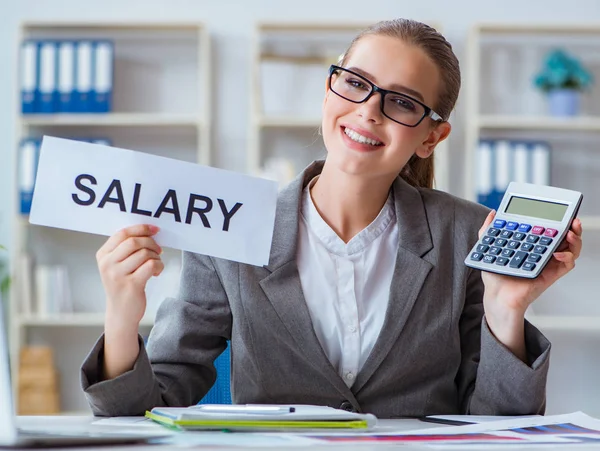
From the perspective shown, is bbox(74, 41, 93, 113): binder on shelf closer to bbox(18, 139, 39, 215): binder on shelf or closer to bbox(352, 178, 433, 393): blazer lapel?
bbox(18, 139, 39, 215): binder on shelf

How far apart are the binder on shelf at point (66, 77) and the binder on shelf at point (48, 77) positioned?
0.02 meters

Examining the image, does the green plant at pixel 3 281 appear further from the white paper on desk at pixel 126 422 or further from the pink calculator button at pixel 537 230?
the pink calculator button at pixel 537 230

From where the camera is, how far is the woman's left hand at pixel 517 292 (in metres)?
1.22

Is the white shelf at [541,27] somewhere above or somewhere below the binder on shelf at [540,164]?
above

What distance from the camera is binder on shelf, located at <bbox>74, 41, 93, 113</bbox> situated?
11.8 ft

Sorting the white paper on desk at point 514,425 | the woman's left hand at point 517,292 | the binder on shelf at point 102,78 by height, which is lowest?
the white paper on desk at point 514,425

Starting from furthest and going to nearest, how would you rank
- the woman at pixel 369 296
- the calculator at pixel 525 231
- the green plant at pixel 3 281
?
the green plant at pixel 3 281
the woman at pixel 369 296
the calculator at pixel 525 231

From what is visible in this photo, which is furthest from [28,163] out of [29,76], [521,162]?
[521,162]

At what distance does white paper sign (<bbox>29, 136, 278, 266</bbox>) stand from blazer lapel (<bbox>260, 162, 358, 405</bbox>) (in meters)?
0.22

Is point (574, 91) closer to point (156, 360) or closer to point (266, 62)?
point (266, 62)

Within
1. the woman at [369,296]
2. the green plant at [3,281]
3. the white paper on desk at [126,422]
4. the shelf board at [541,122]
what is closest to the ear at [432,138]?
the woman at [369,296]

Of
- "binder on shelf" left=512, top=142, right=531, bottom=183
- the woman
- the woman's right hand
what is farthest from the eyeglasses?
"binder on shelf" left=512, top=142, right=531, bottom=183

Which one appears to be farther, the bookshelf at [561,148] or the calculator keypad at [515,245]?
the bookshelf at [561,148]

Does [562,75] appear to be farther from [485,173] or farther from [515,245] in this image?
[515,245]
